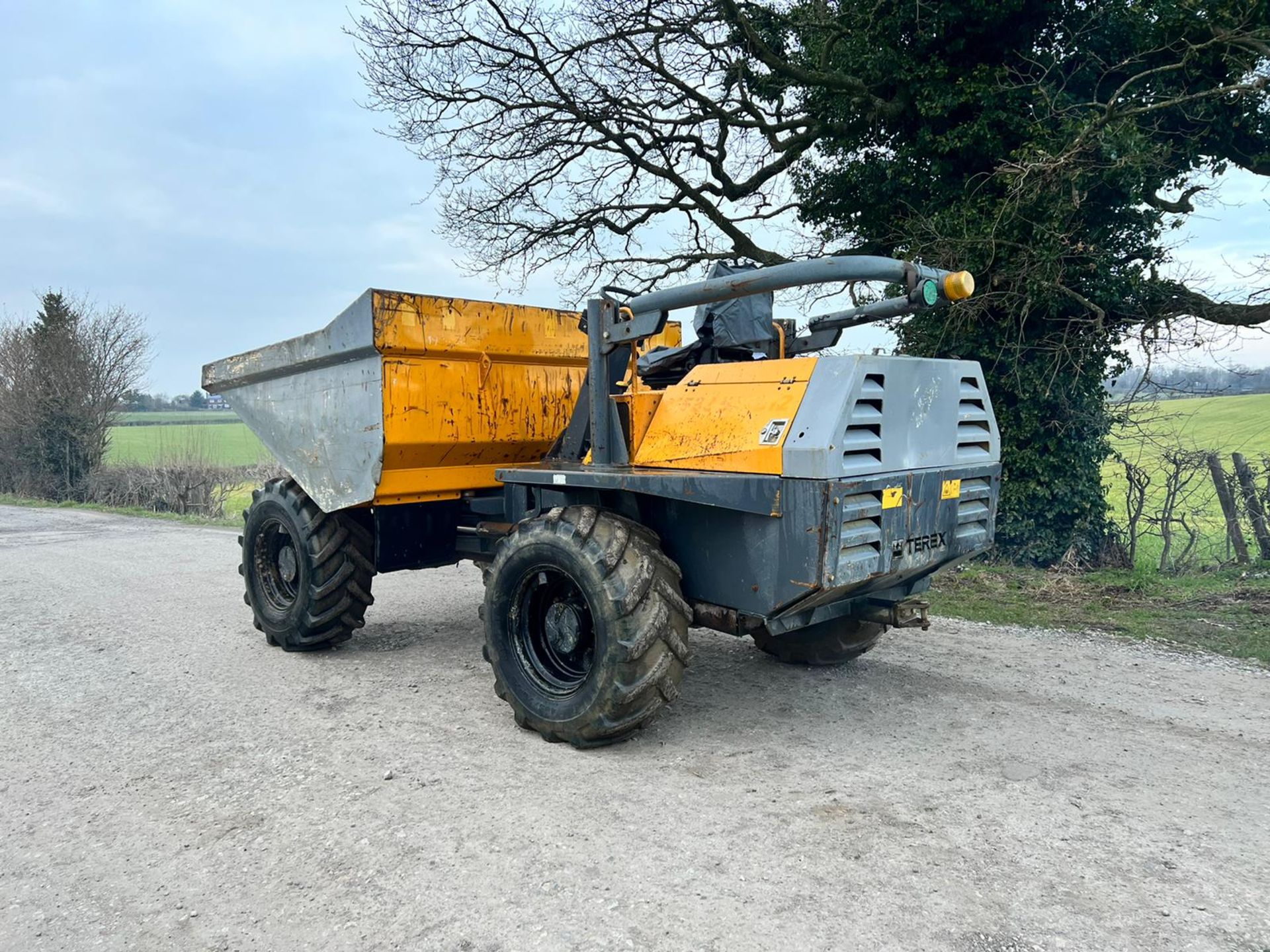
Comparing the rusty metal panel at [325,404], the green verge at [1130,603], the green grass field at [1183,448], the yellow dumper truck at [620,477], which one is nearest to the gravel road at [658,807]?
the yellow dumper truck at [620,477]

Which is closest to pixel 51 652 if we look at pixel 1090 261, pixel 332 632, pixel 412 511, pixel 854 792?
pixel 332 632

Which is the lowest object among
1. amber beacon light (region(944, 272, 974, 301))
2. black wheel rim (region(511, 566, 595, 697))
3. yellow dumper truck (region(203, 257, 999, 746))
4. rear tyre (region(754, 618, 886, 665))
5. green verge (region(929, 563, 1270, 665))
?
green verge (region(929, 563, 1270, 665))

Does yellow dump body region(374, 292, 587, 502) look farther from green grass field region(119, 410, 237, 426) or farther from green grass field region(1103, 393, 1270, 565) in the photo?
green grass field region(119, 410, 237, 426)

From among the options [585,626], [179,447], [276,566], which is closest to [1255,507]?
[585,626]

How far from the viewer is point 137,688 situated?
527 centimetres

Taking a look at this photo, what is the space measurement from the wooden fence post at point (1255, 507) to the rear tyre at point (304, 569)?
25.5 feet

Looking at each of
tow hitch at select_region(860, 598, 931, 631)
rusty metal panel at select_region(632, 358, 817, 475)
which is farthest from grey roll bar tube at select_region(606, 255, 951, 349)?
tow hitch at select_region(860, 598, 931, 631)

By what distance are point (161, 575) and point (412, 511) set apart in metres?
4.97

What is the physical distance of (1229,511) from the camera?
834cm

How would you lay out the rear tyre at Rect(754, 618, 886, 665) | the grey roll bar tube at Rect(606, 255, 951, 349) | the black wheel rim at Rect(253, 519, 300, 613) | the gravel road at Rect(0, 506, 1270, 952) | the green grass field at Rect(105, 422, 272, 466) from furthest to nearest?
the green grass field at Rect(105, 422, 272, 466) < the black wheel rim at Rect(253, 519, 300, 613) < the rear tyre at Rect(754, 618, 886, 665) < the grey roll bar tube at Rect(606, 255, 951, 349) < the gravel road at Rect(0, 506, 1270, 952)

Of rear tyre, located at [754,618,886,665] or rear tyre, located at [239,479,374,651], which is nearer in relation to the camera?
rear tyre, located at [754,618,886,665]

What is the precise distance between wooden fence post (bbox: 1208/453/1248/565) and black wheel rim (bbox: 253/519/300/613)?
322 inches

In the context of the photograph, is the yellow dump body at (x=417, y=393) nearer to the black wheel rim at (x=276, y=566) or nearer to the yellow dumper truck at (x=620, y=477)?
the yellow dumper truck at (x=620, y=477)

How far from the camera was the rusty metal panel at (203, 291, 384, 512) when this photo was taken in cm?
512
